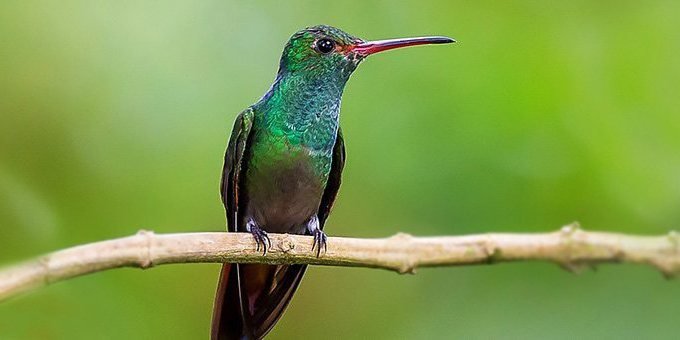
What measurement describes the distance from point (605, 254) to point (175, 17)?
0.76 metres

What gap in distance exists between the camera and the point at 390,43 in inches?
47.9

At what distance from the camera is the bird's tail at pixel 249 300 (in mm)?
1227

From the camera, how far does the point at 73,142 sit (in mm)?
1199

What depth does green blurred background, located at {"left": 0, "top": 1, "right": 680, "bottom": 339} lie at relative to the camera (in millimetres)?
1188

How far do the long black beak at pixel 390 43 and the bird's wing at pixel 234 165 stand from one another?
23cm

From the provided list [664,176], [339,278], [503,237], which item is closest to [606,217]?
[664,176]

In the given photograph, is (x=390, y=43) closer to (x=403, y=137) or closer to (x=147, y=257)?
(x=403, y=137)

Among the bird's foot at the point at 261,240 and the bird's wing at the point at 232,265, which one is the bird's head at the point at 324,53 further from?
the bird's foot at the point at 261,240

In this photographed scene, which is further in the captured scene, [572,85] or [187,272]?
[572,85]

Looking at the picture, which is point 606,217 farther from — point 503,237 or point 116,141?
point 116,141

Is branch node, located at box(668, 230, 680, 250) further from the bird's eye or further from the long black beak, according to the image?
the bird's eye

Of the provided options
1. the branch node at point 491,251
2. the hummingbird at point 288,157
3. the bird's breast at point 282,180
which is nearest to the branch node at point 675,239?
the branch node at point 491,251

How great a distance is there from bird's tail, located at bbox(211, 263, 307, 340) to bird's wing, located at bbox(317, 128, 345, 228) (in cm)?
18

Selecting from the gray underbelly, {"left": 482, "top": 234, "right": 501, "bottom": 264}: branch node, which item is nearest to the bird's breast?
the gray underbelly
